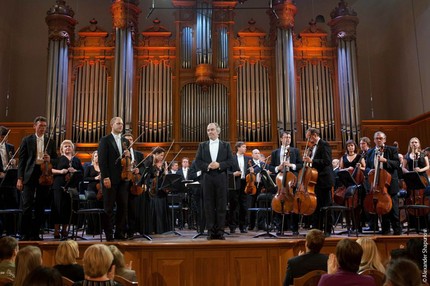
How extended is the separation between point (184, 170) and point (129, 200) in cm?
324

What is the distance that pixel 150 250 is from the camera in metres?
5.11

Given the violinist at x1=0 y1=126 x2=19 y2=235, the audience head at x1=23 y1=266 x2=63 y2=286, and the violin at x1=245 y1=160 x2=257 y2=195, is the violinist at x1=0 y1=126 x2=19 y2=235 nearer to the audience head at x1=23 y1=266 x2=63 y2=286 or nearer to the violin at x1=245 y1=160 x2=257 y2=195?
the violin at x1=245 y1=160 x2=257 y2=195

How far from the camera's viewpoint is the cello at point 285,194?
584 cm

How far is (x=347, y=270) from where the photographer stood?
9.40 ft

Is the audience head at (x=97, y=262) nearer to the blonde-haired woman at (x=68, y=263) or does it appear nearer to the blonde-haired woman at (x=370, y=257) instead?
the blonde-haired woman at (x=68, y=263)

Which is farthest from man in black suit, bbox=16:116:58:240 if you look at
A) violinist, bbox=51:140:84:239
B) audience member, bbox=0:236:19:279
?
audience member, bbox=0:236:19:279

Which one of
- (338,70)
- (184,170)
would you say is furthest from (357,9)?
(184,170)

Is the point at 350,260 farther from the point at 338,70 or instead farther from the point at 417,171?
the point at 338,70

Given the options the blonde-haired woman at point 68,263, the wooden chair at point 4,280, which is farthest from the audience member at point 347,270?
the wooden chair at point 4,280

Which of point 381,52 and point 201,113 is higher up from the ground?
point 381,52

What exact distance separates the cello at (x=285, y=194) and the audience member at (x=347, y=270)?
2862mm

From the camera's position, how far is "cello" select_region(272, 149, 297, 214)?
584 cm

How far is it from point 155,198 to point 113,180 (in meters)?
1.62

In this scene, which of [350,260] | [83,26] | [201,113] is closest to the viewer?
[350,260]
